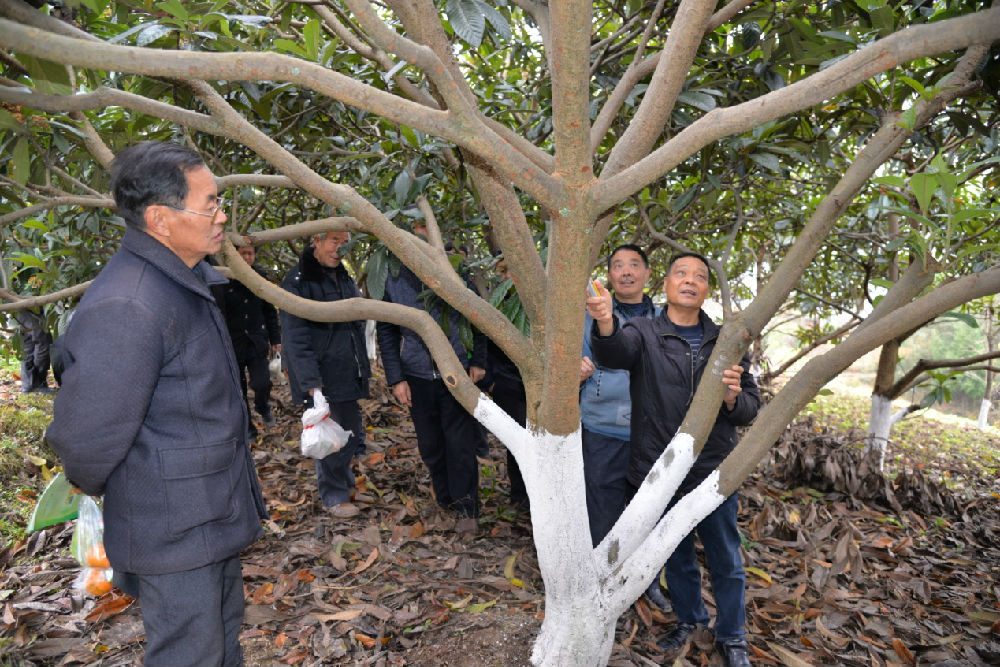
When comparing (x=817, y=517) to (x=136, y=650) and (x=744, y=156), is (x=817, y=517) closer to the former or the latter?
(x=744, y=156)

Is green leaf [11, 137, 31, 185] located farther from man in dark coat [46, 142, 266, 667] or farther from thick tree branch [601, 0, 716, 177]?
thick tree branch [601, 0, 716, 177]

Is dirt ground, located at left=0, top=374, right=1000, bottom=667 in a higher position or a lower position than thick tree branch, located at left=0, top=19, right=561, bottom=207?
lower

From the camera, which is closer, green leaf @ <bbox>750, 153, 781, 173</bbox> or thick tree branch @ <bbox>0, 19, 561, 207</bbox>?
thick tree branch @ <bbox>0, 19, 561, 207</bbox>

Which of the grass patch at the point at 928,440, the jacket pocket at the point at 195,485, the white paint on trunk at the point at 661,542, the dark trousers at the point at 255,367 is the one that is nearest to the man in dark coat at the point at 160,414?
the jacket pocket at the point at 195,485

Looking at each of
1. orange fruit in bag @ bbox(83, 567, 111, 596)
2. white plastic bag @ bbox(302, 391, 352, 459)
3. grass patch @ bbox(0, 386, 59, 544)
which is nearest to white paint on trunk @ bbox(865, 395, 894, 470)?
white plastic bag @ bbox(302, 391, 352, 459)

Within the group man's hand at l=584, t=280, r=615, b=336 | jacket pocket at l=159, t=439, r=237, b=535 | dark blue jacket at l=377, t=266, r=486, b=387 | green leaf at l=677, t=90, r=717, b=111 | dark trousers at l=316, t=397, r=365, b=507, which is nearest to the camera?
jacket pocket at l=159, t=439, r=237, b=535

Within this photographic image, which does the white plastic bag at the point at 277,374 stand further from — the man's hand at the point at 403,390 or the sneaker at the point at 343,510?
the man's hand at the point at 403,390

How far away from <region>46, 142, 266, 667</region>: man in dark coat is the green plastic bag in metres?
0.46

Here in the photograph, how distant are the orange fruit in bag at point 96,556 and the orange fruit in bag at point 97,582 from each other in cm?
4


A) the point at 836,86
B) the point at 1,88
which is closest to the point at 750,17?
the point at 836,86

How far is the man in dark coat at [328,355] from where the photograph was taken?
3.81 m

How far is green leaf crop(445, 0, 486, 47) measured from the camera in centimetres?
203

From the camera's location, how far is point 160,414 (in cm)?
166

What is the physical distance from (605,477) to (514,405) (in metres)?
1.04
